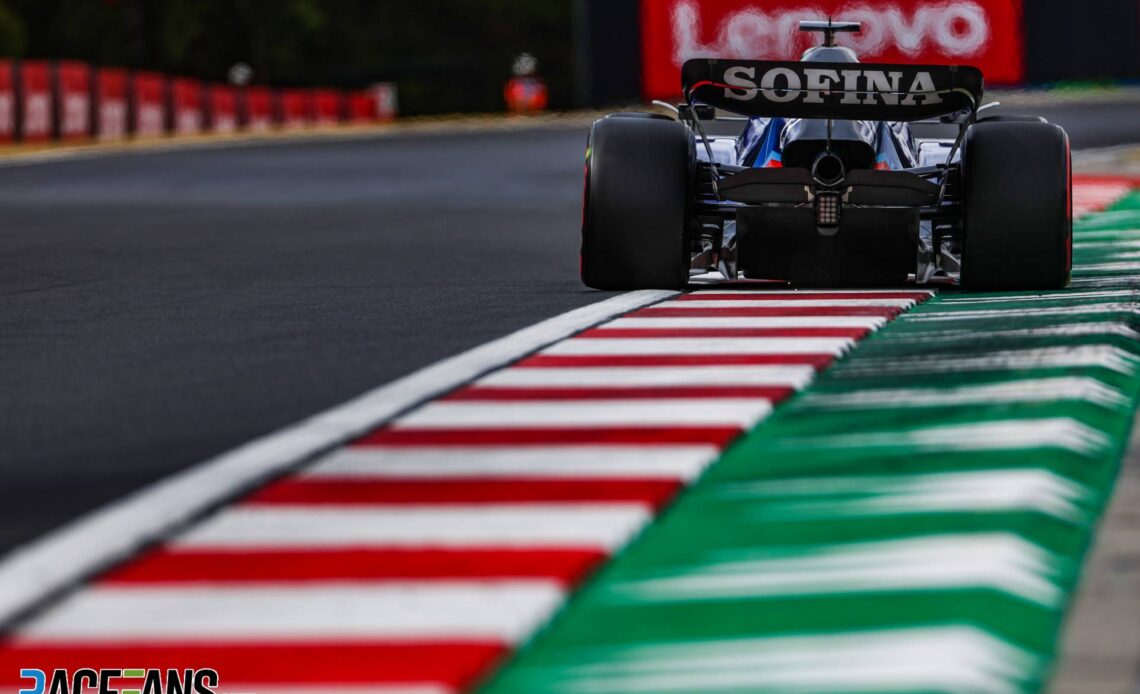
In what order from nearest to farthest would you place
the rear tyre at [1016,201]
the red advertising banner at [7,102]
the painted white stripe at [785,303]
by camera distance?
1. the painted white stripe at [785,303]
2. the rear tyre at [1016,201]
3. the red advertising banner at [7,102]

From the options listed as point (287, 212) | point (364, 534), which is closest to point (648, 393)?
point (364, 534)

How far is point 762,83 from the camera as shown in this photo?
33.9ft

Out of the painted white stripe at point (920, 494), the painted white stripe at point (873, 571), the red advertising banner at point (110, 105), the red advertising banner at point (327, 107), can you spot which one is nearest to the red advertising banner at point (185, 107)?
the red advertising banner at point (110, 105)

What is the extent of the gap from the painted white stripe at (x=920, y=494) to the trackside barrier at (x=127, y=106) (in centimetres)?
3202

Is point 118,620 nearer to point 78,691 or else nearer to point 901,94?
point 78,691

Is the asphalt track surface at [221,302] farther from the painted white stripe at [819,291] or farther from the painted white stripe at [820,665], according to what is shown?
the painted white stripe at [820,665]

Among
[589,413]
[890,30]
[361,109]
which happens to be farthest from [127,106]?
[589,413]

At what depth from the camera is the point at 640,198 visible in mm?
10352

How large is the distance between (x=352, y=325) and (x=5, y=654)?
526 centimetres

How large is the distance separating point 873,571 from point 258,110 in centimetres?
4545

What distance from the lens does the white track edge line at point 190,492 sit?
470 cm

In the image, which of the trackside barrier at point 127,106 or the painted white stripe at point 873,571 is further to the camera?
the trackside barrier at point 127,106

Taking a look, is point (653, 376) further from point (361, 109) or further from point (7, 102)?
point (361, 109)

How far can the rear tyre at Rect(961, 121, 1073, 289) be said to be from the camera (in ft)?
33.0
